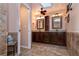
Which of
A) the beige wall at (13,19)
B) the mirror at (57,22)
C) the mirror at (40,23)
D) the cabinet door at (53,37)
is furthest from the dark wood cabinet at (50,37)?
the beige wall at (13,19)

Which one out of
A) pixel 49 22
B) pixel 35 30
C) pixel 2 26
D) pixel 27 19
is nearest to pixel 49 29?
pixel 49 22

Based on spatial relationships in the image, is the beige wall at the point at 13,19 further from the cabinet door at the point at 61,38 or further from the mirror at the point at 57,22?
the mirror at the point at 57,22

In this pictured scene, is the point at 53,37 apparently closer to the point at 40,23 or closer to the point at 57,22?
the point at 57,22

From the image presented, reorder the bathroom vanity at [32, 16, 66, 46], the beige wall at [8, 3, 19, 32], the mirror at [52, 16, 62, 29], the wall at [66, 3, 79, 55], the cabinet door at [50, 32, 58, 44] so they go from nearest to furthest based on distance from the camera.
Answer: the wall at [66, 3, 79, 55], the beige wall at [8, 3, 19, 32], the bathroom vanity at [32, 16, 66, 46], the cabinet door at [50, 32, 58, 44], the mirror at [52, 16, 62, 29]

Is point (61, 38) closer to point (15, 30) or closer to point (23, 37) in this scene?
point (23, 37)

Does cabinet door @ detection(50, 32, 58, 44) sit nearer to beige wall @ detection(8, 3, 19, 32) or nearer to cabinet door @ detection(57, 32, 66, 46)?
cabinet door @ detection(57, 32, 66, 46)

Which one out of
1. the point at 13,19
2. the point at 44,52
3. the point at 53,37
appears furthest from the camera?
the point at 53,37

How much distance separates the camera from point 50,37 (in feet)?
19.6

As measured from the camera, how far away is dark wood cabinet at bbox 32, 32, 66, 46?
5.69 meters

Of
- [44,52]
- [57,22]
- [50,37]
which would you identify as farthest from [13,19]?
[57,22]

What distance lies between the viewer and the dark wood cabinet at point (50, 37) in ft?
18.7

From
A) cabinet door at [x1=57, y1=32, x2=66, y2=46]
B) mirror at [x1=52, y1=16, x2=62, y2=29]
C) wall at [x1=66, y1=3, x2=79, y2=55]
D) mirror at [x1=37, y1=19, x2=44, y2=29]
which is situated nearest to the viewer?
wall at [x1=66, y1=3, x2=79, y2=55]

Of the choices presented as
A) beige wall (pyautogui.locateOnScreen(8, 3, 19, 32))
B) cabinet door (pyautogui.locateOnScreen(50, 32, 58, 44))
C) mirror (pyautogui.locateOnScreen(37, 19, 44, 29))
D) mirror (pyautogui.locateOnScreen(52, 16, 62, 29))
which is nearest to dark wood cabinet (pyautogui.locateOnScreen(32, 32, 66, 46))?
cabinet door (pyautogui.locateOnScreen(50, 32, 58, 44))

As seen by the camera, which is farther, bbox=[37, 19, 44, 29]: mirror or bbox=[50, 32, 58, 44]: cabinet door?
bbox=[37, 19, 44, 29]: mirror
